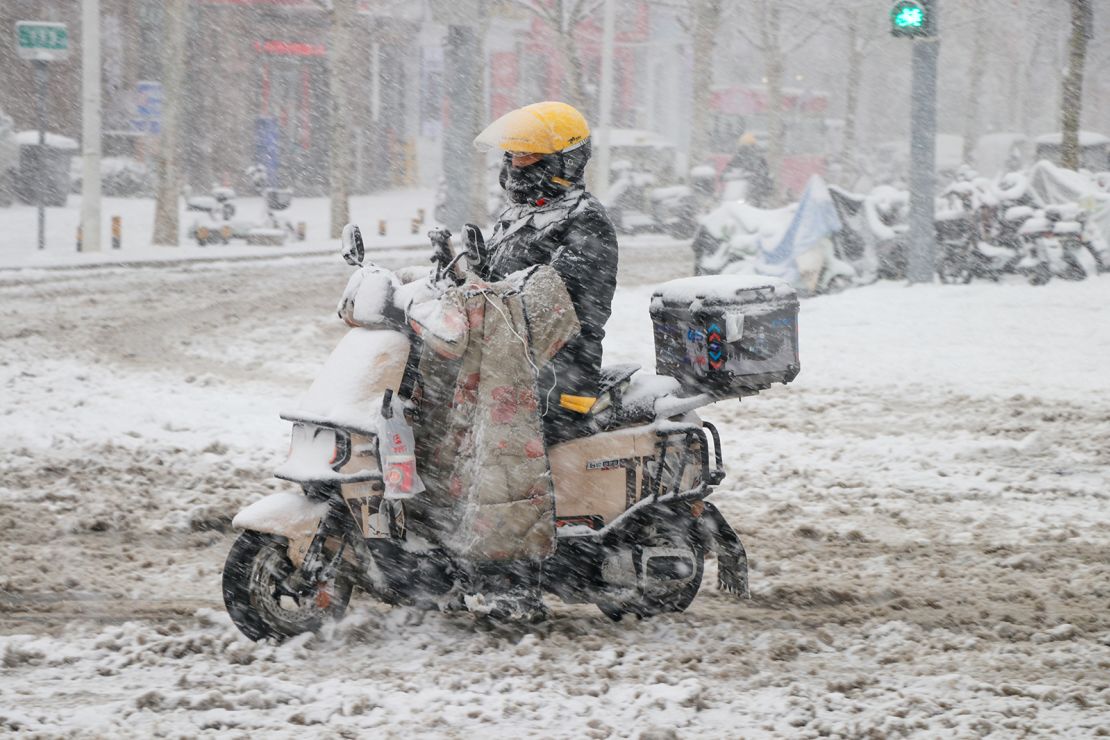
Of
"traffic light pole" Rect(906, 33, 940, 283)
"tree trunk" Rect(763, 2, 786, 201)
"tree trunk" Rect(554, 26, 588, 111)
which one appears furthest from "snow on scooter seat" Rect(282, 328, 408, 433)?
"tree trunk" Rect(763, 2, 786, 201)

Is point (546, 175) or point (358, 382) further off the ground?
point (546, 175)

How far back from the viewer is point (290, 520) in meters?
5.19

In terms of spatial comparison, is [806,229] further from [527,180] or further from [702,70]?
[702,70]

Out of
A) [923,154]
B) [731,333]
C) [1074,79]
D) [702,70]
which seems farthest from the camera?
[702,70]

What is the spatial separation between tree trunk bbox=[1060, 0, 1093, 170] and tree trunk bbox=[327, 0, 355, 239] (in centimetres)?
1203

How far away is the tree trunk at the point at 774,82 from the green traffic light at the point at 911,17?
25447mm

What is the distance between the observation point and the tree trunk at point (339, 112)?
1041 inches

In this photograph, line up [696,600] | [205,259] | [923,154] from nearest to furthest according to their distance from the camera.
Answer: [696,600] → [923,154] → [205,259]

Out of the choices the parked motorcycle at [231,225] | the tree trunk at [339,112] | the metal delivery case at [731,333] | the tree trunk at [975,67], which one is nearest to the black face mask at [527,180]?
the metal delivery case at [731,333]

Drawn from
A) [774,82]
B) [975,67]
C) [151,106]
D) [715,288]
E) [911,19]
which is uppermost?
[975,67]

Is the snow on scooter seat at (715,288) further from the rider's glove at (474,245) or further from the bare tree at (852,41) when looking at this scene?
the bare tree at (852,41)

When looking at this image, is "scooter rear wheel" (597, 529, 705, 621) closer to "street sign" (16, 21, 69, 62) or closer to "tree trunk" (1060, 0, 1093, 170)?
"tree trunk" (1060, 0, 1093, 170)

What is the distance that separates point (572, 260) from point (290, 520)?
136 cm

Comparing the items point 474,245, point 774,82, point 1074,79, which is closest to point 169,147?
point 1074,79
